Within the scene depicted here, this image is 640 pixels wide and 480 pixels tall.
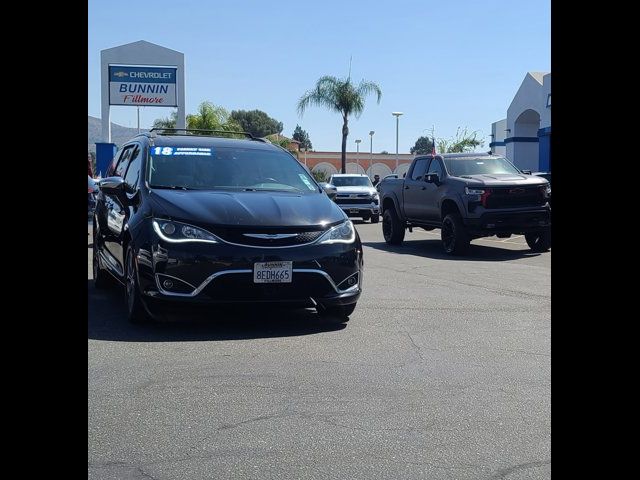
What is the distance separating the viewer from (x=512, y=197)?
1503 cm

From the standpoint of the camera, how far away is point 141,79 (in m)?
35.8

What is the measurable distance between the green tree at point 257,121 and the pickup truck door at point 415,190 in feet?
301

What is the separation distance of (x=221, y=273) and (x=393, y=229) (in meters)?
11.4

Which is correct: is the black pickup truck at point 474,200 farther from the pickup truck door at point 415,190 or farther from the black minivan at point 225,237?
the black minivan at point 225,237

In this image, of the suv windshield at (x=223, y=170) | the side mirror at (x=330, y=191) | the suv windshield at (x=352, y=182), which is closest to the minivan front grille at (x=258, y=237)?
the suv windshield at (x=223, y=170)

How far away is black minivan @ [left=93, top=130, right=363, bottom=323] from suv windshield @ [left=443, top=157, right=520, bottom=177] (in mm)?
8318

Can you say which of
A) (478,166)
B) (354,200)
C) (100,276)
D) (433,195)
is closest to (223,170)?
(100,276)

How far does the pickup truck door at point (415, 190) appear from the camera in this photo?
55.7 feet

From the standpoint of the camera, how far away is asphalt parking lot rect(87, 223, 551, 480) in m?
3.87

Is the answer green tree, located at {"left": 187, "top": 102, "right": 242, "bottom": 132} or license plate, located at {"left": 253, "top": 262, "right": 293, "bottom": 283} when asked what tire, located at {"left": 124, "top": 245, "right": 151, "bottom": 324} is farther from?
green tree, located at {"left": 187, "top": 102, "right": 242, "bottom": 132}

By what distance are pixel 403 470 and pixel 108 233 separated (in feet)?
18.9

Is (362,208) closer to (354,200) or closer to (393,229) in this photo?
(354,200)
